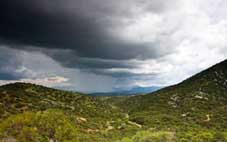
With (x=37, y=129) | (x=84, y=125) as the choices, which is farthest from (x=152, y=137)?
(x=37, y=129)

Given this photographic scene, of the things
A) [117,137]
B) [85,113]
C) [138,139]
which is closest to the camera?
[138,139]

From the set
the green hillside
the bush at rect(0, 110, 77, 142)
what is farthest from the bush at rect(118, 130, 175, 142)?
the bush at rect(0, 110, 77, 142)

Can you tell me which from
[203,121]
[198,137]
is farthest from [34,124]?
[203,121]

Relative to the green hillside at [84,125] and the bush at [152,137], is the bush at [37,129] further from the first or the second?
the bush at [152,137]

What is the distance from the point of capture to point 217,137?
138 metres

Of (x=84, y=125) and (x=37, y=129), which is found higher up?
(x=37, y=129)

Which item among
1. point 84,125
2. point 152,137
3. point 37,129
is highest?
point 37,129

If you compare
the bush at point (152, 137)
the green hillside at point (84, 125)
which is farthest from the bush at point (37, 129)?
the bush at point (152, 137)

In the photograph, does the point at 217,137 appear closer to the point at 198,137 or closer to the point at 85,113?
the point at 198,137

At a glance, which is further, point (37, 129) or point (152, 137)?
point (152, 137)

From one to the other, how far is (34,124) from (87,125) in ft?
294

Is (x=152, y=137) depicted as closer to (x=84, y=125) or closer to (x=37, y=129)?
(x=84, y=125)

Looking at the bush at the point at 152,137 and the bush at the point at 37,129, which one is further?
the bush at the point at 152,137

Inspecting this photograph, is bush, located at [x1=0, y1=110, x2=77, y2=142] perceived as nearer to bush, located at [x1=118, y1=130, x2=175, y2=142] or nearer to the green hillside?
the green hillside
